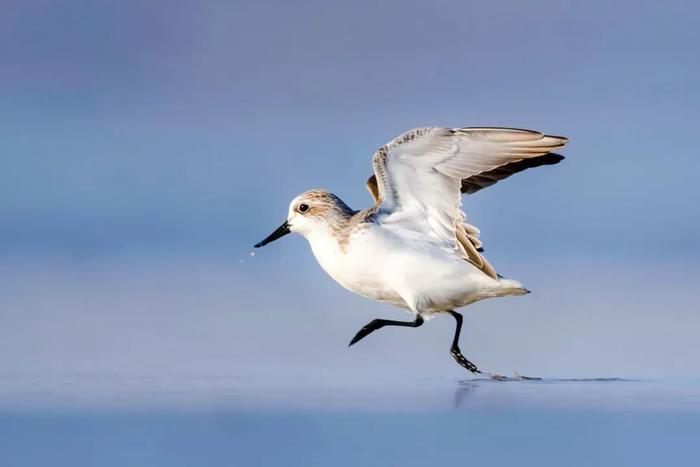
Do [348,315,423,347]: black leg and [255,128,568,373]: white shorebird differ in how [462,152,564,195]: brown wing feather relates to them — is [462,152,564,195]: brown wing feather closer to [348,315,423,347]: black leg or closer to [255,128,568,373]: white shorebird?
[255,128,568,373]: white shorebird

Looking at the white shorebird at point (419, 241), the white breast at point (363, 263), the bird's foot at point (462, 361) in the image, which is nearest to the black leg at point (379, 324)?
the white shorebird at point (419, 241)

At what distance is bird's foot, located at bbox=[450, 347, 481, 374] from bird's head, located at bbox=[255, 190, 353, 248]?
94cm

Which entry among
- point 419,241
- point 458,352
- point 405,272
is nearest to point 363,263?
point 405,272

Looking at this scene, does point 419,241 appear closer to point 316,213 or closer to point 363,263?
point 363,263

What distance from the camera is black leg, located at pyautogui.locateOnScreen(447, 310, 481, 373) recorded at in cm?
781

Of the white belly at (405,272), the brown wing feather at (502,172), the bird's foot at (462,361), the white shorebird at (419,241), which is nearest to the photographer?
the white shorebird at (419,241)

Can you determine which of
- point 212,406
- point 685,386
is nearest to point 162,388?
point 212,406

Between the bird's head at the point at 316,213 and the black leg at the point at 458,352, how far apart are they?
2.68ft

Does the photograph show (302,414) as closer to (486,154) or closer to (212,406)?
(212,406)

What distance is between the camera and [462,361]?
7.84 m

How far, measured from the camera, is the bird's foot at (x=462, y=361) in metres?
7.80

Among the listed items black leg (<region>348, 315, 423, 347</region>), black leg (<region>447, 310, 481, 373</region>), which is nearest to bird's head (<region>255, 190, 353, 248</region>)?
black leg (<region>348, 315, 423, 347</region>)

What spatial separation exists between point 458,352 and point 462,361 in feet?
0.21

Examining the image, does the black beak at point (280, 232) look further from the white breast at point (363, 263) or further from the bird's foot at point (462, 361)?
the bird's foot at point (462, 361)
